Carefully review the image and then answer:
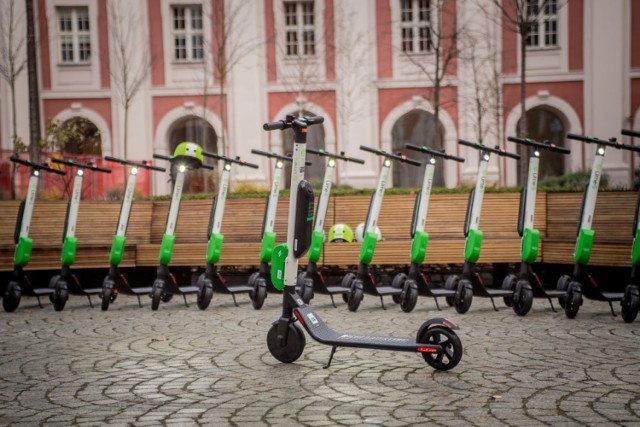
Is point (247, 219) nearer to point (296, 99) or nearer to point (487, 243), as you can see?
point (487, 243)

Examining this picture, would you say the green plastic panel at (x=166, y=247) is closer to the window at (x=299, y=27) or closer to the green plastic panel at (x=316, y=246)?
the green plastic panel at (x=316, y=246)

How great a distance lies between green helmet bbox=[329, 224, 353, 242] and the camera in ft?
37.6

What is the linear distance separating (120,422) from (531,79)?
23.0m

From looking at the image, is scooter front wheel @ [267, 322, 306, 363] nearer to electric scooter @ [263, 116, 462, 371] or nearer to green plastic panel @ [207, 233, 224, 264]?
electric scooter @ [263, 116, 462, 371]

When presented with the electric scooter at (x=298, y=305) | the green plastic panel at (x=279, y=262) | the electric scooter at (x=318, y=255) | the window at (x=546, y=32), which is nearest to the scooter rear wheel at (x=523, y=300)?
the electric scooter at (x=318, y=255)

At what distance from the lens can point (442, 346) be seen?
5.79m

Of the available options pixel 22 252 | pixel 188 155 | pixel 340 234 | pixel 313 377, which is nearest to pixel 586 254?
pixel 340 234

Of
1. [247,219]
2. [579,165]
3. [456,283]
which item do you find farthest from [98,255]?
[579,165]

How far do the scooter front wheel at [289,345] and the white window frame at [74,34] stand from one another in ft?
72.6

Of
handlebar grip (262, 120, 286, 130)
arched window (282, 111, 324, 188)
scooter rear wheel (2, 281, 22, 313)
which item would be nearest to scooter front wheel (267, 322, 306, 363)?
handlebar grip (262, 120, 286, 130)

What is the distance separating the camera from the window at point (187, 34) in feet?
88.6

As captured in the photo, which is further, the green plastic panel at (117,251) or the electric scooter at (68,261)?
the green plastic panel at (117,251)

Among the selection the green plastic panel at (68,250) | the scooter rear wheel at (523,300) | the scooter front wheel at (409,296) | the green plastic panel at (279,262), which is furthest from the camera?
the green plastic panel at (68,250)

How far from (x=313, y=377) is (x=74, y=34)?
23.3 m
